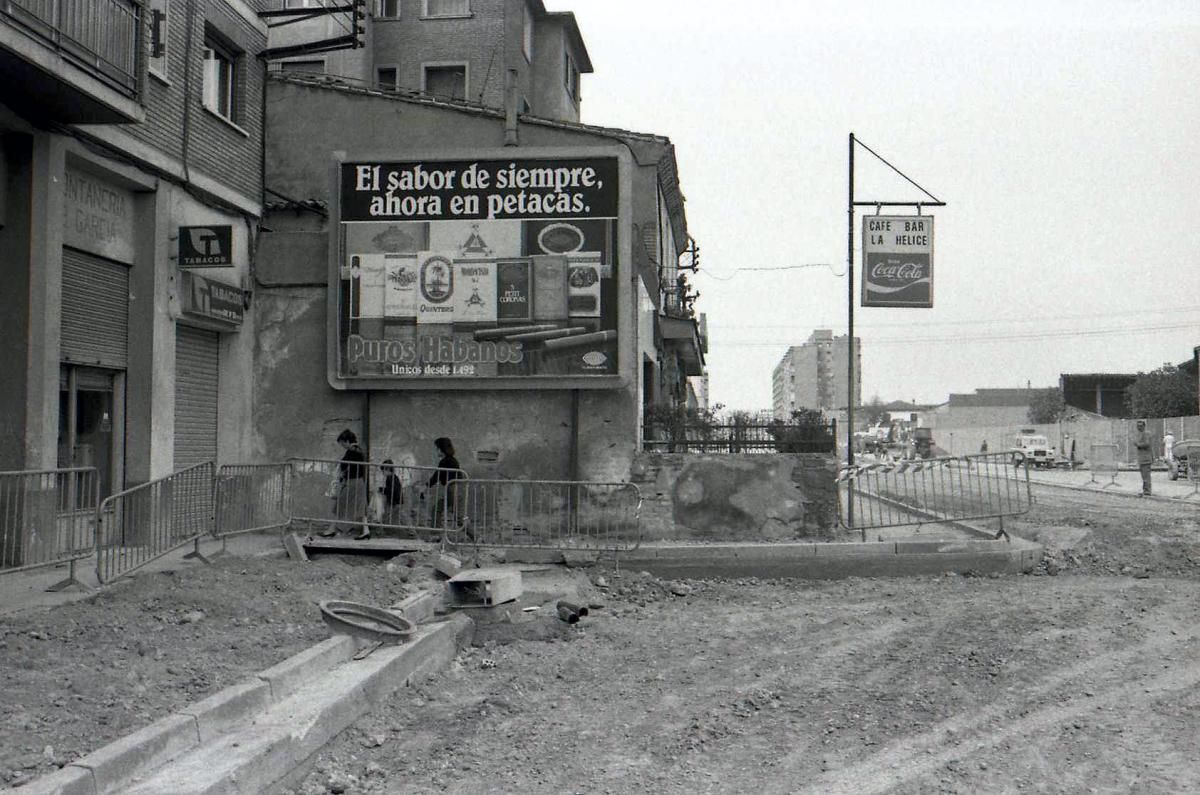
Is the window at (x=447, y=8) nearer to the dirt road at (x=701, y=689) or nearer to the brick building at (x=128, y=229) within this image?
the brick building at (x=128, y=229)

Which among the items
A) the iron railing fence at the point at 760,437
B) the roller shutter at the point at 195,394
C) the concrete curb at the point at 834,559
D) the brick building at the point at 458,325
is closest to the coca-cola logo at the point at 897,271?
the iron railing fence at the point at 760,437

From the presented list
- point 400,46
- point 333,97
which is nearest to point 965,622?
point 333,97

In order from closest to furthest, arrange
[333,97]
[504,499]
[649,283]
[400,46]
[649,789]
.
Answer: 1. [649,789]
2. [504,499]
3. [333,97]
4. [649,283]
5. [400,46]

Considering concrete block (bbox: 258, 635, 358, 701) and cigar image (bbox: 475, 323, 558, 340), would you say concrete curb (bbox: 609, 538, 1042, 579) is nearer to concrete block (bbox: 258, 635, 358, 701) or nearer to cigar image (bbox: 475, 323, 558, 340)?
cigar image (bbox: 475, 323, 558, 340)

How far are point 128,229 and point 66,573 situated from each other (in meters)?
4.75

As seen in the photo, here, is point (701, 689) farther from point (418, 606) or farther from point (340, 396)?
point (340, 396)

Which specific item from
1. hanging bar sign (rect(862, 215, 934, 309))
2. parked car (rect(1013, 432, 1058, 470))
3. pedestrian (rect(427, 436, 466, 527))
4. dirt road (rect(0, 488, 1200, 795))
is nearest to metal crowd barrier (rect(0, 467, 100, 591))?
dirt road (rect(0, 488, 1200, 795))

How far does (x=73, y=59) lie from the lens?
33.6 ft

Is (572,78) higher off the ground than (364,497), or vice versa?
(572,78)

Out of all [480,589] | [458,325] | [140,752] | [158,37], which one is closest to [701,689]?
[480,589]

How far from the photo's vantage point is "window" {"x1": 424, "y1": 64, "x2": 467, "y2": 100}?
1128 inches

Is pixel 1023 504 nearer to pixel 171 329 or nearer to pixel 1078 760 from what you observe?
pixel 1078 760

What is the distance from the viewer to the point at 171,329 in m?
13.8

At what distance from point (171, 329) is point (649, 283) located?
26.2ft
